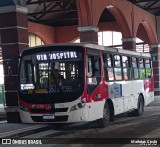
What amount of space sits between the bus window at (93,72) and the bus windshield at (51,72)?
344mm

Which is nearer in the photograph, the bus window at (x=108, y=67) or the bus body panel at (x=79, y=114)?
the bus body panel at (x=79, y=114)

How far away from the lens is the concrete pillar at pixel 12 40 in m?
14.1

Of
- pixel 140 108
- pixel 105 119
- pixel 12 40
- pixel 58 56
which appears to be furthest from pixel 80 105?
pixel 140 108

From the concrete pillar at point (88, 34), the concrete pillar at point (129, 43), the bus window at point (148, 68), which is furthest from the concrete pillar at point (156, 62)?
the bus window at point (148, 68)

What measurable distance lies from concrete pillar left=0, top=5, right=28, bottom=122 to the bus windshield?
2.56 m

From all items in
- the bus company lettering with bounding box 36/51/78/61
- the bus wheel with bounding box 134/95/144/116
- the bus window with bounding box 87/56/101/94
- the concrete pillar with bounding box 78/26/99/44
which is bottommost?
the bus wheel with bounding box 134/95/144/116

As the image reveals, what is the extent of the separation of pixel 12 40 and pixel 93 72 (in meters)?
→ 4.07

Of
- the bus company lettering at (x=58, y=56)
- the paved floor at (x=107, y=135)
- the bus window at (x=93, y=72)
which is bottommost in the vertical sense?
the paved floor at (x=107, y=135)

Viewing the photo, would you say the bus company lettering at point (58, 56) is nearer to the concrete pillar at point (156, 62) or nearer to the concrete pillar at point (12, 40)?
the concrete pillar at point (12, 40)

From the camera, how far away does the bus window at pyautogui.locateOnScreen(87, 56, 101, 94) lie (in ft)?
37.1

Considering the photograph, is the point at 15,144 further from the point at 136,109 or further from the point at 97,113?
the point at 136,109

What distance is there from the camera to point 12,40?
46.5ft

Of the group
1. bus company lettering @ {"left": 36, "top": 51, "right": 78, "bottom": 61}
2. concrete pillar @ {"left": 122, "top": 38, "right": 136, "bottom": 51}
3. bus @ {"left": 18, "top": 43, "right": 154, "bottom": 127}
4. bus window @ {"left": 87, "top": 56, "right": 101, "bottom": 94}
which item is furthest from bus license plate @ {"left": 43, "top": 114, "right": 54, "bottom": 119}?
concrete pillar @ {"left": 122, "top": 38, "right": 136, "bottom": 51}

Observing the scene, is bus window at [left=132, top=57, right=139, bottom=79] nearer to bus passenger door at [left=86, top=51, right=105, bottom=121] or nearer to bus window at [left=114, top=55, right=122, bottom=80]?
bus window at [left=114, top=55, right=122, bottom=80]
